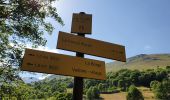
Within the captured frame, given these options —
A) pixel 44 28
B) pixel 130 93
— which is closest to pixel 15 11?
pixel 44 28

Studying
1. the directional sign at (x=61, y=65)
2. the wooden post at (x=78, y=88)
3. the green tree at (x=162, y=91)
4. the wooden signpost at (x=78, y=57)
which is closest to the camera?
the directional sign at (x=61, y=65)

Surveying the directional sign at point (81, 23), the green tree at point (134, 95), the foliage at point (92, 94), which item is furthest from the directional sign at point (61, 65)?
the foliage at point (92, 94)

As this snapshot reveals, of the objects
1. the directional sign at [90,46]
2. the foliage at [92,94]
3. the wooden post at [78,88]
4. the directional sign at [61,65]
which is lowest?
the foliage at [92,94]

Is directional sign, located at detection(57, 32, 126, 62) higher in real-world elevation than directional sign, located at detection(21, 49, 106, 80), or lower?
higher

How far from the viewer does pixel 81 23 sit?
10.5m

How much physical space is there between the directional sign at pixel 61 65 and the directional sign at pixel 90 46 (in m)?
0.46

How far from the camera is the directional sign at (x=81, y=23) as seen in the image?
10.3 m

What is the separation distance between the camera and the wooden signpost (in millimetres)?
8938

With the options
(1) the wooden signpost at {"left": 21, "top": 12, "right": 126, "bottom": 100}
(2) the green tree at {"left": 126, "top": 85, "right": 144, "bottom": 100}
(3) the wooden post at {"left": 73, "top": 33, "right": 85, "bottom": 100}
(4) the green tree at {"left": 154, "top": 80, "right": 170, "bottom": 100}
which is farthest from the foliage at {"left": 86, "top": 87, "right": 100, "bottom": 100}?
(3) the wooden post at {"left": 73, "top": 33, "right": 85, "bottom": 100}

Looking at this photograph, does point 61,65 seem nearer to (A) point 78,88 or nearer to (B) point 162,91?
(A) point 78,88

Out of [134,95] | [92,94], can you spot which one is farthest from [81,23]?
[92,94]

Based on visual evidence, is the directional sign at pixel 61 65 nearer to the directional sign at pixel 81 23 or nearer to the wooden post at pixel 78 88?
the wooden post at pixel 78 88

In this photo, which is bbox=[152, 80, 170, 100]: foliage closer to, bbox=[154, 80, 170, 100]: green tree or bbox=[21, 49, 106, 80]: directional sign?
bbox=[154, 80, 170, 100]: green tree

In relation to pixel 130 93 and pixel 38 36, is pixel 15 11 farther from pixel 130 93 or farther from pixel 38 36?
pixel 130 93
